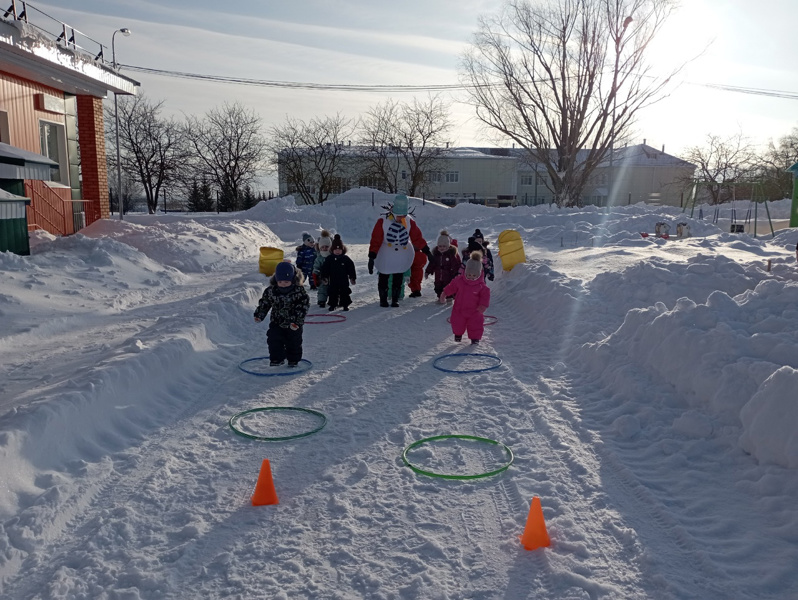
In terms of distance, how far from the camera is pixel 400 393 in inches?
237

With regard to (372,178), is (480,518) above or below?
below

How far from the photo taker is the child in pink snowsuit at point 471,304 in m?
8.09

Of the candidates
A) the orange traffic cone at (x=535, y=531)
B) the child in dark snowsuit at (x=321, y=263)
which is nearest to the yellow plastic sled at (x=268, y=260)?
the child in dark snowsuit at (x=321, y=263)

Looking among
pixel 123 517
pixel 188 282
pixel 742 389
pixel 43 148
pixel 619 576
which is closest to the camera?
pixel 619 576

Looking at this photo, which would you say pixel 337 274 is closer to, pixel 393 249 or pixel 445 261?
pixel 393 249

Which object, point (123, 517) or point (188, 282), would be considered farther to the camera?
point (188, 282)

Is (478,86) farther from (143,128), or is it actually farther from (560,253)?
(143,128)

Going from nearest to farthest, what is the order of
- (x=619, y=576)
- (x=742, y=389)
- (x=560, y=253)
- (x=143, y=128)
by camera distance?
1. (x=619, y=576)
2. (x=742, y=389)
3. (x=560, y=253)
4. (x=143, y=128)

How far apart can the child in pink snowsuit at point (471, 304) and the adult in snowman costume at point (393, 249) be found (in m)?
2.57

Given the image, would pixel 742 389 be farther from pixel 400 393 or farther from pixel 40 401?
pixel 40 401

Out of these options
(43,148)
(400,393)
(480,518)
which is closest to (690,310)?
(400,393)

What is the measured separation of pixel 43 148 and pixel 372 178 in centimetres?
3331

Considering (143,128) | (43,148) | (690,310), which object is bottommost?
(690,310)

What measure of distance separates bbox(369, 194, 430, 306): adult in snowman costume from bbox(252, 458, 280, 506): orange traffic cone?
7.00 meters
